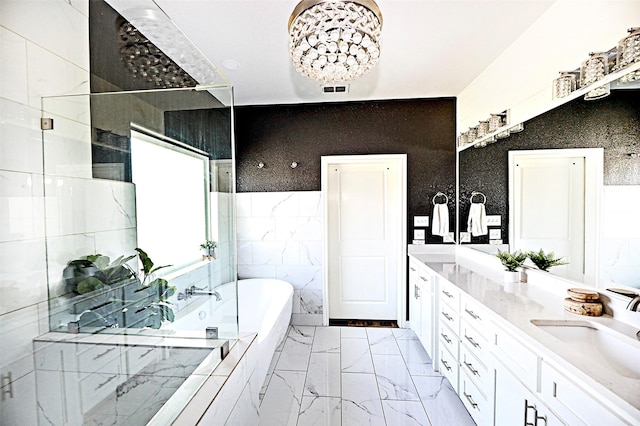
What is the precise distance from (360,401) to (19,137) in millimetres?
2538

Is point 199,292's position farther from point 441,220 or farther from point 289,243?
point 441,220

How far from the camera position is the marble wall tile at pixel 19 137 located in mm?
Result: 1156

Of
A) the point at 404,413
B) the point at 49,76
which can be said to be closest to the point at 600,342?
the point at 404,413

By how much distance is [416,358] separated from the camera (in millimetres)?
2959

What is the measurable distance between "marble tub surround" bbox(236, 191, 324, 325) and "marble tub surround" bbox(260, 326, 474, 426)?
455 mm

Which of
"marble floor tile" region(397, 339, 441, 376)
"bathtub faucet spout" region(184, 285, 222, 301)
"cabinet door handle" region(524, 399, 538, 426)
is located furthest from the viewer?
"marble floor tile" region(397, 339, 441, 376)

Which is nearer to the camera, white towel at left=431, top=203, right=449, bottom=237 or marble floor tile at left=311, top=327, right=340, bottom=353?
marble floor tile at left=311, top=327, right=340, bottom=353

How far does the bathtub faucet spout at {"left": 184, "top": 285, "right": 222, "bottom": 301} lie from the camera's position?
2022 mm

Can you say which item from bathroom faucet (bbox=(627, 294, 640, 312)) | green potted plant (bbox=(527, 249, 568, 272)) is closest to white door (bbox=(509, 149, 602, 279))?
green potted plant (bbox=(527, 249, 568, 272))

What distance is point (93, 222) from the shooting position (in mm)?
1616

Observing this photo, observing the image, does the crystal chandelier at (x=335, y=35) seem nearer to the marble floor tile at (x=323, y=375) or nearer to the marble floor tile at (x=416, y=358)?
the marble floor tile at (x=323, y=375)

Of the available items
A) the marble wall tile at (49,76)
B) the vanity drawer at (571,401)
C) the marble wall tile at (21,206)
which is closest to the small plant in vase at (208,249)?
the marble wall tile at (21,206)

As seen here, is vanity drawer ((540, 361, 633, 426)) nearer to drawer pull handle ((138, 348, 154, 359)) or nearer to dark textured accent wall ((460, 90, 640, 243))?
dark textured accent wall ((460, 90, 640, 243))

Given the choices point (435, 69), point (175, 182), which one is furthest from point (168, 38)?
point (435, 69)
